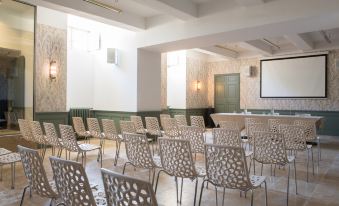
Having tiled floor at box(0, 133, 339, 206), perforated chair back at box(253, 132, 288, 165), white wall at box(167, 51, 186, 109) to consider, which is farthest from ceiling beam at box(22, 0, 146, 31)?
perforated chair back at box(253, 132, 288, 165)

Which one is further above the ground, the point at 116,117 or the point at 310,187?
the point at 116,117

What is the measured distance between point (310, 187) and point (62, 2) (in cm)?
544

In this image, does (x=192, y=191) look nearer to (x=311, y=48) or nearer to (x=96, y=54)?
(x=96, y=54)

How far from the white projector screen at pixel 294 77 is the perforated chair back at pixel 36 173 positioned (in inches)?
373

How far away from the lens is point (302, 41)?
8195 mm

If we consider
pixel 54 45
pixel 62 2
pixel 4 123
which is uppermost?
pixel 62 2

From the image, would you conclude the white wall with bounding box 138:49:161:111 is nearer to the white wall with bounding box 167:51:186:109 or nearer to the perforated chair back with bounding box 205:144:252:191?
the white wall with bounding box 167:51:186:109

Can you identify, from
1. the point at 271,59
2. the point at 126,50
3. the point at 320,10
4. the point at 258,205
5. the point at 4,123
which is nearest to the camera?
the point at 258,205

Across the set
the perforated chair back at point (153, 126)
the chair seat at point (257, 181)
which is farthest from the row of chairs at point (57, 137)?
the chair seat at point (257, 181)

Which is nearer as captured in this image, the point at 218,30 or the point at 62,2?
the point at 62,2

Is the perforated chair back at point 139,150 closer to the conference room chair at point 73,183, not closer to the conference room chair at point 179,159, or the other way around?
the conference room chair at point 179,159

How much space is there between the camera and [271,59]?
10414mm

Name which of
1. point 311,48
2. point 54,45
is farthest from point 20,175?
point 311,48

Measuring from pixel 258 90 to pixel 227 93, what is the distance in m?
1.38
